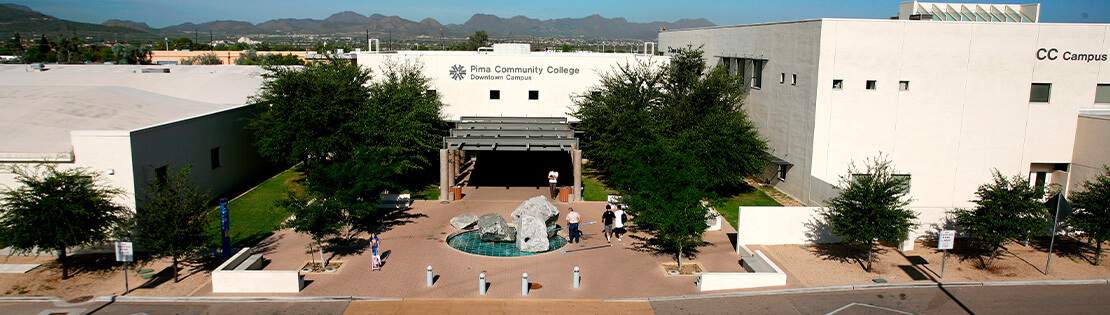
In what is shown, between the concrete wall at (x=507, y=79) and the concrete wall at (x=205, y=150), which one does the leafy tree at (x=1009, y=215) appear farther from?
the concrete wall at (x=205, y=150)

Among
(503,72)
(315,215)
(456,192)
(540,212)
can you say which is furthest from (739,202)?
(315,215)

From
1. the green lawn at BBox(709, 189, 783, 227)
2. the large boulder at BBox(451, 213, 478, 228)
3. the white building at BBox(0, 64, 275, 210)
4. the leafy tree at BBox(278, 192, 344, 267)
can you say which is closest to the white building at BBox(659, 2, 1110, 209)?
the green lawn at BBox(709, 189, 783, 227)

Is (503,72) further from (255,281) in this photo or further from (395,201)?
(255,281)

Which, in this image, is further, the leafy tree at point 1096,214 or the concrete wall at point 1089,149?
the concrete wall at point 1089,149

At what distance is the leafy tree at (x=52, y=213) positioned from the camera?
16.0 m

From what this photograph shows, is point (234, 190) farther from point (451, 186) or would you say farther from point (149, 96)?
point (451, 186)

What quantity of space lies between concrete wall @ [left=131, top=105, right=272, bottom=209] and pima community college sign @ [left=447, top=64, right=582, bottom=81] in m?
10.1

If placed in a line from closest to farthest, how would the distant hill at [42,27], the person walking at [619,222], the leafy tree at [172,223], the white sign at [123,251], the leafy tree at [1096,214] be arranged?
the white sign at [123,251] → the leafy tree at [172,223] → the leafy tree at [1096,214] → the person walking at [619,222] → the distant hill at [42,27]

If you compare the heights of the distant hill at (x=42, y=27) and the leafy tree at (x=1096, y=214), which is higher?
the distant hill at (x=42, y=27)

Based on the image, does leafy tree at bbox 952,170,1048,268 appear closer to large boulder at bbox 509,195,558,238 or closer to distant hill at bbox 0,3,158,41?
large boulder at bbox 509,195,558,238

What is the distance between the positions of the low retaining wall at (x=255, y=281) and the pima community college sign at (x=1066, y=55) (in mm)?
27299

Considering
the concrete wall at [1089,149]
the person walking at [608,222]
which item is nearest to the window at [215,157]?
the person walking at [608,222]

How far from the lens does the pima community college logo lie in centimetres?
3366

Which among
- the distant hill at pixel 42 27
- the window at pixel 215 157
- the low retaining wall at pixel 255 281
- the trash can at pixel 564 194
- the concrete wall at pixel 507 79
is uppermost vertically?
the distant hill at pixel 42 27
